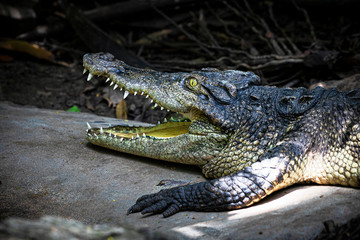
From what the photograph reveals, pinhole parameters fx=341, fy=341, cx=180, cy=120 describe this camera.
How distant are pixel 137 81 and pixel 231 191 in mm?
1622

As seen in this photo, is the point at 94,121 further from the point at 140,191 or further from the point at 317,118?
the point at 317,118

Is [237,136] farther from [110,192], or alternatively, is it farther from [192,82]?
[110,192]

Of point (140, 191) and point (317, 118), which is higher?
point (317, 118)

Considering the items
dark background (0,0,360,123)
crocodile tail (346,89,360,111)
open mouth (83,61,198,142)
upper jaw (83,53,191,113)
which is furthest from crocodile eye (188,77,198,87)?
dark background (0,0,360,123)

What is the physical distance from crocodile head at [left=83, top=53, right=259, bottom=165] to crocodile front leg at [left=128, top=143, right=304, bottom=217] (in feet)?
2.10

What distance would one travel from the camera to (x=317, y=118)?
10.6 feet

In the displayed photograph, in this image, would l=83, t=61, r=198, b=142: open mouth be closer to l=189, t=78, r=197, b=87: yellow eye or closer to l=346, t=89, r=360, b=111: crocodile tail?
l=189, t=78, r=197, b=87: yellow eye

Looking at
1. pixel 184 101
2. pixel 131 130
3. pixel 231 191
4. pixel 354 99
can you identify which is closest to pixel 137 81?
pixel 184 101

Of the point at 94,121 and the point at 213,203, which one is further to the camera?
the point at 94,121

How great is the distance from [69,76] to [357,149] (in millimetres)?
6515

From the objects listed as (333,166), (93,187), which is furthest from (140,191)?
(333,166)

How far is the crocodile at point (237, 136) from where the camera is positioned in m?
2.93

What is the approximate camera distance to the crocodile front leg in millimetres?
2879

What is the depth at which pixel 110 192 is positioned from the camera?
3223 millimetres
